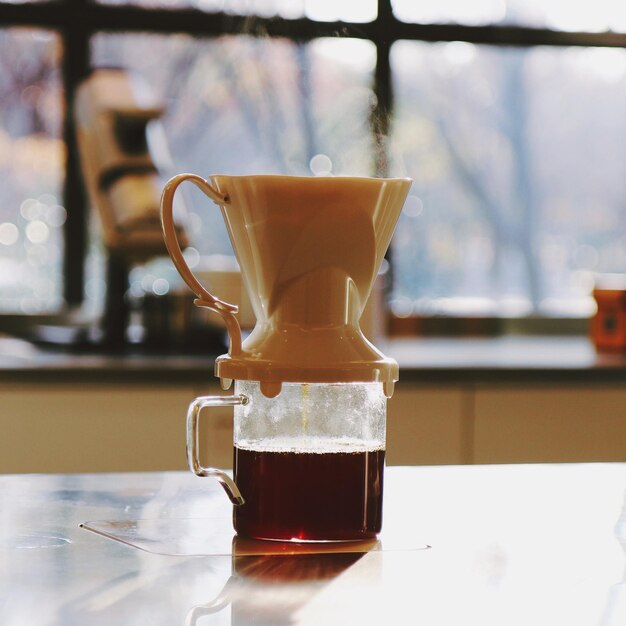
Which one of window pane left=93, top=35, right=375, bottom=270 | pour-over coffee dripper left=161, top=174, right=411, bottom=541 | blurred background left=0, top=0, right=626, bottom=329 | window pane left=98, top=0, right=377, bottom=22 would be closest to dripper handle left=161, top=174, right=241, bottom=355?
pour-over coffee dripper left=161, top=174, right=411, bottom=541

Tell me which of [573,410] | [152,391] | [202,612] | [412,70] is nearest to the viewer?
[202,612]

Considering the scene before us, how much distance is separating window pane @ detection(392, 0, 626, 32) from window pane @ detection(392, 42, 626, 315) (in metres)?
0.07

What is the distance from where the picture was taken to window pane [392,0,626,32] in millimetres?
2818

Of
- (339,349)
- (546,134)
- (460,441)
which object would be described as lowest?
(460,441)

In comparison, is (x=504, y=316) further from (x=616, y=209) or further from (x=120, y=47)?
(x=120, y=47)

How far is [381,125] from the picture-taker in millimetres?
2812

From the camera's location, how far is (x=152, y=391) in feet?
6.24

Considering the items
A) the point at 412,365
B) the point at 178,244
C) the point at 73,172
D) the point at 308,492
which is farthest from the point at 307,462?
the point at 73,172

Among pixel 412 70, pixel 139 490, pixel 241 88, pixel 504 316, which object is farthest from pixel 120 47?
pixel 139 490

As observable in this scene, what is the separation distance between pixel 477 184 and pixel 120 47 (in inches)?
38.0

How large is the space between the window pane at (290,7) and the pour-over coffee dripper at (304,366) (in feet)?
6.77

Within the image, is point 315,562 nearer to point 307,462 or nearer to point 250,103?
point 307,462

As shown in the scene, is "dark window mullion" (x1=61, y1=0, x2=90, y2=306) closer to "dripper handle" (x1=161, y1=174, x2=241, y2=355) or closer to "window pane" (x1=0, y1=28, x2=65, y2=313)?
"window pane" (x1=0, y1=28, x2=65, y2=313)

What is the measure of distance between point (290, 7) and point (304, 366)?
85.9 inches
